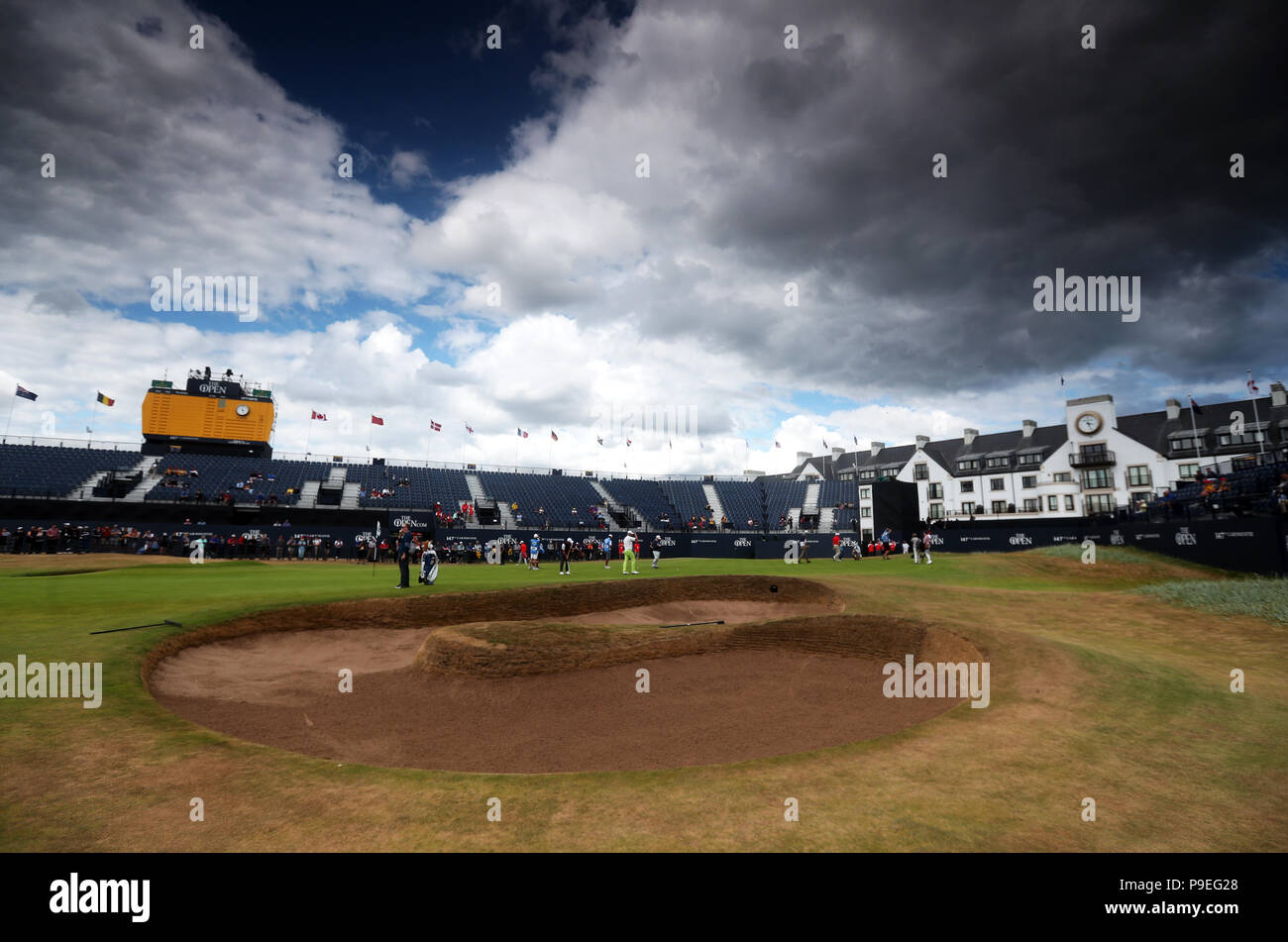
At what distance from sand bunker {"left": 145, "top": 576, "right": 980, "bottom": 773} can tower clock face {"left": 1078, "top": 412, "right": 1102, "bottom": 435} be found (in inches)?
2373

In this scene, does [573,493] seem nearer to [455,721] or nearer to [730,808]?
[455,721]

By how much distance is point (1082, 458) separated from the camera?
6184 cm

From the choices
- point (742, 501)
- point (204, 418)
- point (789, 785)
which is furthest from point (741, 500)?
point (789, 785)

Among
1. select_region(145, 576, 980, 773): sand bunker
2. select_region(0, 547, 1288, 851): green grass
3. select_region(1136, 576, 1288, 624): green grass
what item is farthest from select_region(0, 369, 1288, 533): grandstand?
select_region(0, 547, 1288, 851): green grass

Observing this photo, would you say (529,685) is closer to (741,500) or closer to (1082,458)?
(741,500)

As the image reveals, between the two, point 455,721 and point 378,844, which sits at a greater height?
point 378,844

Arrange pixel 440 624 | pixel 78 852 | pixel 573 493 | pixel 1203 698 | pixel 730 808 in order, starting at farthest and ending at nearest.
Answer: pixel 573 493 < pixel 440 624 < pixel 1203 698 < pixel 730 808 < pixel 78 852

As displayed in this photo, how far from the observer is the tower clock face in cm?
6169

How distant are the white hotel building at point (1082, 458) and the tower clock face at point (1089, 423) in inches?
3.3

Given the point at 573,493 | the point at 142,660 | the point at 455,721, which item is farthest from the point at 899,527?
the point at 142,660

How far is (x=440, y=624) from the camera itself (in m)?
17.1

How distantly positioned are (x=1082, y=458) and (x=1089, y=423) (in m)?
3.73
